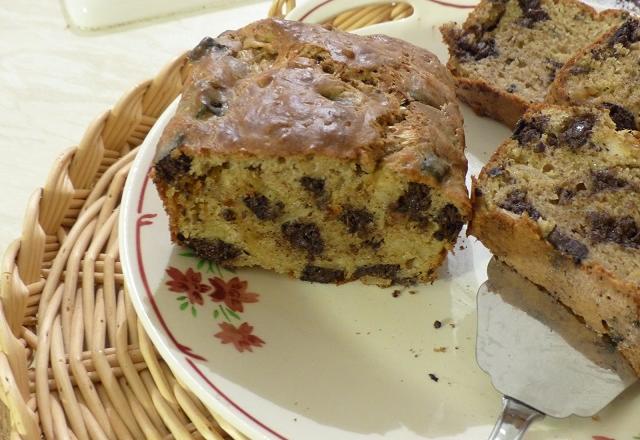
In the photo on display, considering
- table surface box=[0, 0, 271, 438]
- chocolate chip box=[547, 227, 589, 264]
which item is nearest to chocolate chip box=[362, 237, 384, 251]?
chocolate chip box=[547, 227, 589, 264]

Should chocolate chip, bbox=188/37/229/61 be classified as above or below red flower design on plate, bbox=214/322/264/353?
above

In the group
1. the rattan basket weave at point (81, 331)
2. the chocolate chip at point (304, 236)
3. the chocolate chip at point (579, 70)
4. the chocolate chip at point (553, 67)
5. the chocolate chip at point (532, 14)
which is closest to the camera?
the rattan basket weave at point (81, 331)

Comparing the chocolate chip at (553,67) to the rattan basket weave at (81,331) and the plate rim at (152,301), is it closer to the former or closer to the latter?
the plate rim at (152,301)

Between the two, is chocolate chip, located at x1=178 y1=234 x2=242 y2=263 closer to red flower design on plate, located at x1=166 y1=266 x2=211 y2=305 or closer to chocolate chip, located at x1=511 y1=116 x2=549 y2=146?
red flower design on plate, located at x1=166 y1=266 x2=211 y2=305

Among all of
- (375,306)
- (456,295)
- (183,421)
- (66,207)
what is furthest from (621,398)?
(66,207)

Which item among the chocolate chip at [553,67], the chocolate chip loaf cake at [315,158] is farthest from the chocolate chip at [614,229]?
the chocolate chip at [553,67]

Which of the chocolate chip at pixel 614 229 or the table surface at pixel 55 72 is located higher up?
the chocolate chip at pixel 614 229

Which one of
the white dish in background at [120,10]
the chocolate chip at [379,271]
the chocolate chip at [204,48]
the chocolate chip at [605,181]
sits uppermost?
the chocolate chip at [204,48]

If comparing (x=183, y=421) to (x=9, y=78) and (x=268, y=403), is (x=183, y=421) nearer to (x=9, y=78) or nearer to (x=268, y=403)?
(x=268, y=403)

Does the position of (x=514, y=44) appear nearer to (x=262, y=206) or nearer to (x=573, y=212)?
(x=573, y=212)
